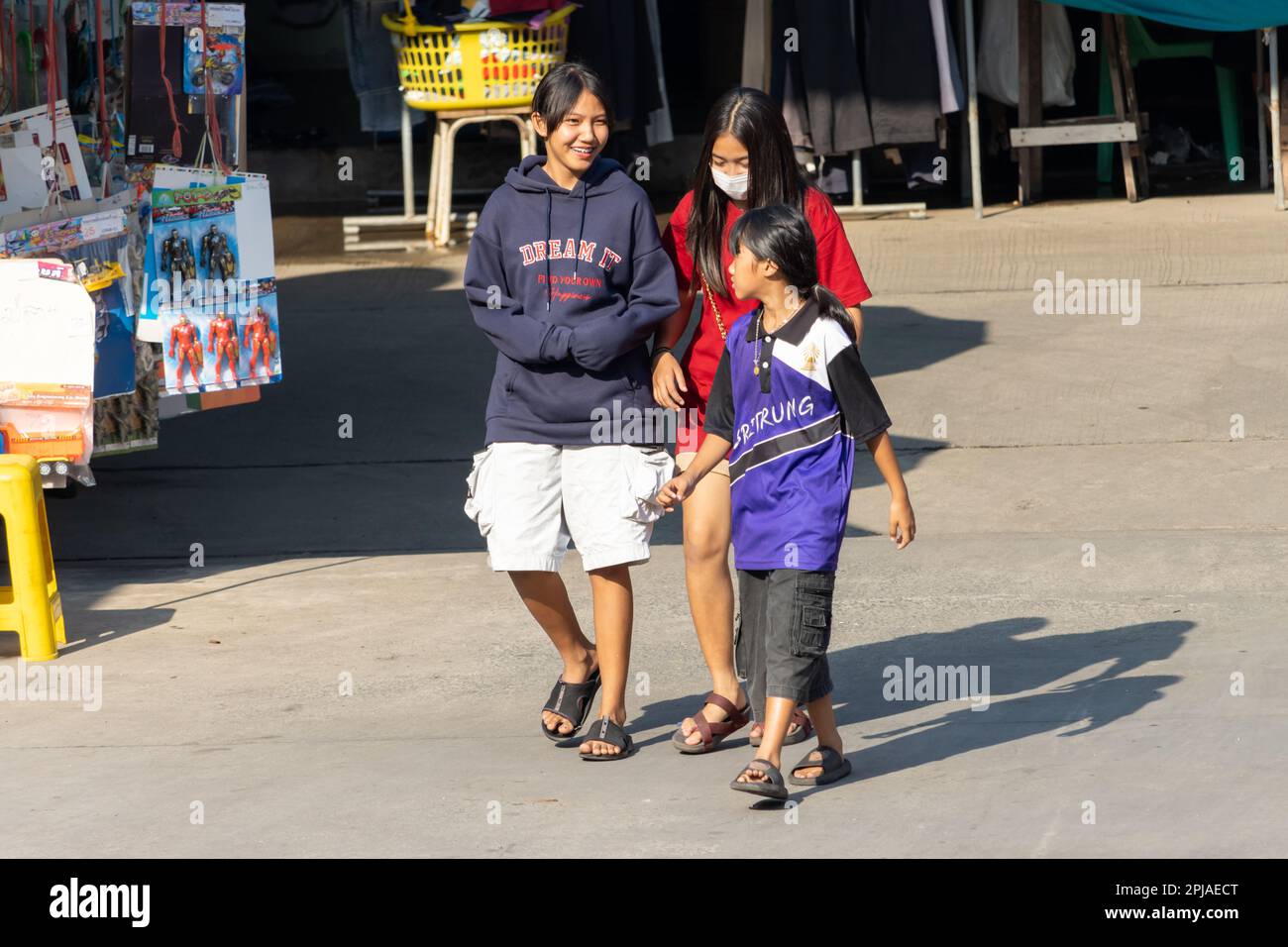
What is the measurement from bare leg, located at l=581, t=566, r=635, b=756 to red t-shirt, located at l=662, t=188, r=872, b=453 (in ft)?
1.28

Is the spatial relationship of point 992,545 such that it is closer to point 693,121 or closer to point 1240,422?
point 1240,422

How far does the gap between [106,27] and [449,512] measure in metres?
2.20

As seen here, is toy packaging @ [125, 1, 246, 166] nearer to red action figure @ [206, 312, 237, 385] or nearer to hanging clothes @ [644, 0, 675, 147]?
red action figure @ [206, 312, 237, 385]

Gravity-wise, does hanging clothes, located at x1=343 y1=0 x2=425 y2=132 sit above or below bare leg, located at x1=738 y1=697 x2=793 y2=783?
above

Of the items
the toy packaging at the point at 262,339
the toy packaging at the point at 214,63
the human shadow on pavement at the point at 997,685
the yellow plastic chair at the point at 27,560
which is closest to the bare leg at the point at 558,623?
the human shadow on pavement at the point at 997,685

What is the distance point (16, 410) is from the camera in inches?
221

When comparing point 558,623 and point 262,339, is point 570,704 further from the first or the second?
point 262,339

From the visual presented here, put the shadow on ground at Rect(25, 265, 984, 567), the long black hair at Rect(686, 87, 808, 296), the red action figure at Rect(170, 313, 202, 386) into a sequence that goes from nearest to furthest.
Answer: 1. the long black hair at Rect(686, 87, 808, 296)
2. the red action figure at Rect(170, 313, 202, 386)
3. the shadow on ground at Rect(25, 265, 984, 567)

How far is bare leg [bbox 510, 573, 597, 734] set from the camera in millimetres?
4695

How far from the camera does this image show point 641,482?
15.1ft

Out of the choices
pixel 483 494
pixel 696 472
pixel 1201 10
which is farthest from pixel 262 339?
pixel 1201 10

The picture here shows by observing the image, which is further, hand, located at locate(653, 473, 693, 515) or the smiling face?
the smiling face

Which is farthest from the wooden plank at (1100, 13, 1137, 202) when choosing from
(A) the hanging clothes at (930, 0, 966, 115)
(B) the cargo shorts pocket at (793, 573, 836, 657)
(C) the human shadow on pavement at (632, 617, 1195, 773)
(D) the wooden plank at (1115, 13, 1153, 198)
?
(B) the cargo shorts pocket at (793, 573, 836, 657)

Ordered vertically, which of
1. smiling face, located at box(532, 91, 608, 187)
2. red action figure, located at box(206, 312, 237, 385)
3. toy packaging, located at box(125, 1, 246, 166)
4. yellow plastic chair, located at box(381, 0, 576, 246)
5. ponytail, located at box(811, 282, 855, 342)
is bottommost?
red action figure, located at box(206, 312, 237, 385)
